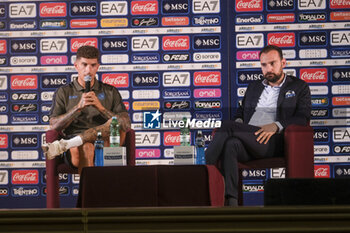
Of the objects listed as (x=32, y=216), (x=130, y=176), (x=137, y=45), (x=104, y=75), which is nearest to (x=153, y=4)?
(x=137, y=45)

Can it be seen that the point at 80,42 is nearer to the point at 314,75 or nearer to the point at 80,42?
the point at 80,42

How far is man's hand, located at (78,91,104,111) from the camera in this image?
14.8 ft

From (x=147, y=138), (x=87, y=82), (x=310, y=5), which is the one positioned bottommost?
(x=147, y=138)

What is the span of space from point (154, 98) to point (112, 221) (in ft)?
10.4

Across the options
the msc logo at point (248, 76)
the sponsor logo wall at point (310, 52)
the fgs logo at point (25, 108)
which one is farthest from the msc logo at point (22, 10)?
the msc logo at point (248, 76)

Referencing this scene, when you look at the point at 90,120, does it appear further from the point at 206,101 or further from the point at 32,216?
the point at 32,216

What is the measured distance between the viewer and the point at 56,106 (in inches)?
179

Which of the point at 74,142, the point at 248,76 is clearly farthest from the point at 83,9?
the point at 248,76

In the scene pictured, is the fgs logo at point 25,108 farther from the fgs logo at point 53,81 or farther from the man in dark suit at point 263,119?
the man in dark suit at point 263,119

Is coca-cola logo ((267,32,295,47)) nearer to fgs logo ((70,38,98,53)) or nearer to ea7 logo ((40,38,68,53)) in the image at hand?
fgs logo ((70,38,98,53))

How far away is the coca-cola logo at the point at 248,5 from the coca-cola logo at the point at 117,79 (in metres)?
1.31

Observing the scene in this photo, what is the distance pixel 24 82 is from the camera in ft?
16.0

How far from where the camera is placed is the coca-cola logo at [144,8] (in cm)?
486

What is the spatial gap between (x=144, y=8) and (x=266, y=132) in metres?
1.77
